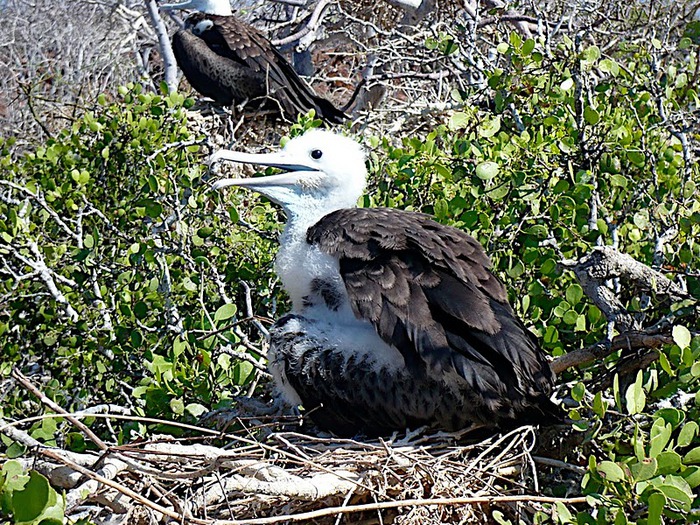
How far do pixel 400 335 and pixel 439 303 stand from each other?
5.0 inches

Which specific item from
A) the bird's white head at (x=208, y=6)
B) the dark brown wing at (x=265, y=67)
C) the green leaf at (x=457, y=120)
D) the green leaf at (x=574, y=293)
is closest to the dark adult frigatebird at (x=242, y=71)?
the dark brown wing at (x=265, y=67)

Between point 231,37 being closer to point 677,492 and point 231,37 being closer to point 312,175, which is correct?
point 312,175

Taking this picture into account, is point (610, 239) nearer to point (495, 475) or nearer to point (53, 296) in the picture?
point (495, 475)

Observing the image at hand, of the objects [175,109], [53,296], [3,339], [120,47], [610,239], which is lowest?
[3,339]

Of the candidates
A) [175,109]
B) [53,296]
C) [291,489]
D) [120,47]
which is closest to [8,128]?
[120,47]

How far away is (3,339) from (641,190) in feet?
6.87

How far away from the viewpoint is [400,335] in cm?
212

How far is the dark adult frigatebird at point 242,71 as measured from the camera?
5.92 m

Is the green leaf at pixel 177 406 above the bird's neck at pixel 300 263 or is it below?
below

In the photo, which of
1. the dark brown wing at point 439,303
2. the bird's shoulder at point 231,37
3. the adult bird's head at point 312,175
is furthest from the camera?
the bird's shoulder at point 231,37

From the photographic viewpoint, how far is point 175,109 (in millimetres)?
3230

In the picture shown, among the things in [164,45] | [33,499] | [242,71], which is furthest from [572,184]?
[164,45]

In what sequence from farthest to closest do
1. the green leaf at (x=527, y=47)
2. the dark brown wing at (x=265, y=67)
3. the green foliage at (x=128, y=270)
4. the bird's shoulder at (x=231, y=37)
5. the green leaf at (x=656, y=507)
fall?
the bird's shoulder at (x=231, y=37)
the dark brown wing at (x=265, y=67)
the green foliage at (x=128, y=270)
the green leaf at (x=527, y=47)
the green leaf at (x=656, y=507)

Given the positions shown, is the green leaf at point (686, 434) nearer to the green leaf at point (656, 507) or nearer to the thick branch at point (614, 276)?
the green leaf at point (656, 507)
